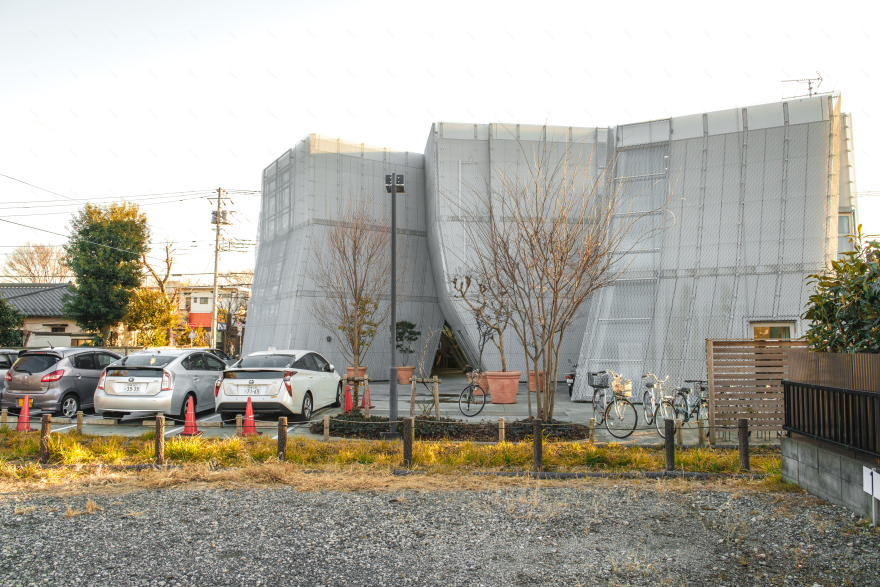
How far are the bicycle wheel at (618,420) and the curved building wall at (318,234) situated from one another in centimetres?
1277

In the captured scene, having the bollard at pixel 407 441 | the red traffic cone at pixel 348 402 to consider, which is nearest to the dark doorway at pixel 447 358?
the red traffic cone at pixel 348 402

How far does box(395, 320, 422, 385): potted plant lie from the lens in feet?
72.6

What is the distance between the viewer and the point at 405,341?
78.2 feet

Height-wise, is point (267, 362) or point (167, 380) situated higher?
point (267, 362)

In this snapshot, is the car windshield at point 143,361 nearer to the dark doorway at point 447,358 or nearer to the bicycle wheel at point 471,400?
the bicycle wheel at point 471,400

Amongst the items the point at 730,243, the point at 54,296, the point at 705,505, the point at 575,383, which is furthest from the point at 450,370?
the point at 705,505

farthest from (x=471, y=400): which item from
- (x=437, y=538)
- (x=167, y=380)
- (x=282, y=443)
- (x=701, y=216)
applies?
(x=701, y=216)

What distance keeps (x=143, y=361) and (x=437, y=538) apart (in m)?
8.30

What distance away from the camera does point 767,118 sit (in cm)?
1662

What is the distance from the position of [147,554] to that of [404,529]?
2177 mm

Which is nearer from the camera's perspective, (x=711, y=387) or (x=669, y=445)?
(x=669, y=445)

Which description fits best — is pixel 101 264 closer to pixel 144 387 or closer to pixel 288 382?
pixel 144 387

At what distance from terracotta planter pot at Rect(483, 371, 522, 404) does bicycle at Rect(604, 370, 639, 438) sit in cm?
393

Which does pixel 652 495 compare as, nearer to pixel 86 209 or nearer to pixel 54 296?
pixel 86 209
